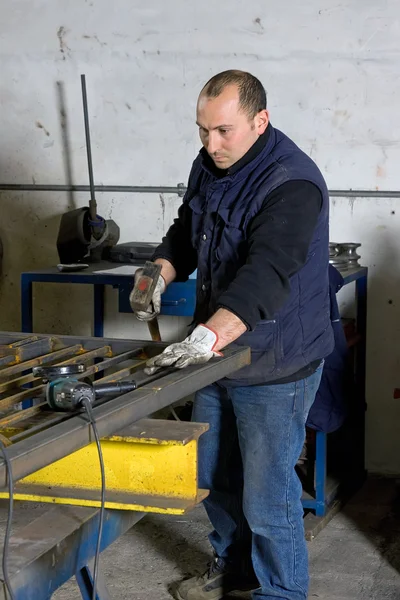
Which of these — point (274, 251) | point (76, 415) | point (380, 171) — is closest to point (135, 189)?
point (380, 171)

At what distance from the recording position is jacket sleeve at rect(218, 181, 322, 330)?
1776mm

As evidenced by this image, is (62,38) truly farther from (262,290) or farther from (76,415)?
(76,415)

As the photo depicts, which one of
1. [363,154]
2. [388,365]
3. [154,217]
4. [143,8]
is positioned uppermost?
[143,8]

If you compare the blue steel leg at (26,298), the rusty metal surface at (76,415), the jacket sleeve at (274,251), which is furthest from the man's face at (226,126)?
the blue steel leg at (26,298)

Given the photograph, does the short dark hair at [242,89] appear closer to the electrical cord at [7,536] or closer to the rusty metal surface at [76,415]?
the rusty metal surface at [76,415]

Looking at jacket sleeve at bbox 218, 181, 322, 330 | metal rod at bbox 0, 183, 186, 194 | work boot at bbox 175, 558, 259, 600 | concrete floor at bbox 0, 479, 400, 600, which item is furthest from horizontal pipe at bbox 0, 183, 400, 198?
work boot at bbox 175, 558, 259, 600

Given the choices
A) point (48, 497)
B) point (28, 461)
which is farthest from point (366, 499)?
point (28, 461)

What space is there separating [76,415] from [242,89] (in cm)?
92

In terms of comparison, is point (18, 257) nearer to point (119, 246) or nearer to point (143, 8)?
point (119, 246)

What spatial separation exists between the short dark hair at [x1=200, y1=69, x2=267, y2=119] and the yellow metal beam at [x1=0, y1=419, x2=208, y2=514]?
808 mm

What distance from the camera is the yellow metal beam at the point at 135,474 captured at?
141cm

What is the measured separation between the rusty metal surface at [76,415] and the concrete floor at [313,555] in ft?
1.95

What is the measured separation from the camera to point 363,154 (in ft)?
10.7

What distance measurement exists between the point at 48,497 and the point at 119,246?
188cm
